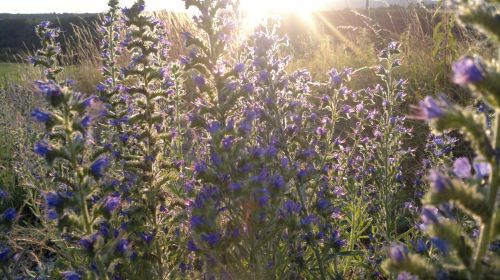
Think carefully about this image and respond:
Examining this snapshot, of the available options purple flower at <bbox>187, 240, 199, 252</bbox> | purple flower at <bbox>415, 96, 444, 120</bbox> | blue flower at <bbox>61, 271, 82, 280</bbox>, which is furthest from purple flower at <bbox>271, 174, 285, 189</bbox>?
purple flower at <bbox>415, 96, 444, 120</bbox>

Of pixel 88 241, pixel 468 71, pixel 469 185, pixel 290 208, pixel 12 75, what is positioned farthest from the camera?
pixel 12 75

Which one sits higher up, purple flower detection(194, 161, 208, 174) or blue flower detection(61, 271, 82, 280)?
purple flower detection(194, 161, 208, 174)

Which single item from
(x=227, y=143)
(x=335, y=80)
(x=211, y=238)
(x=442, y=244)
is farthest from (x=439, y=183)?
(x=335, y=80)

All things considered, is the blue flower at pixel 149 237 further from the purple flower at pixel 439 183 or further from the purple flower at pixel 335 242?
the purple flower at pixel 439 183

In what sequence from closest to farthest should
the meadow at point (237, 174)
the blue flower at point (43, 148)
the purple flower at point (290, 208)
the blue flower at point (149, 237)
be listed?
1. the meadow at point (237, 174)
2. the blue flower at point (43, 148)
3. the purple flower at point (290, 208)
4. the blue flower at point (149, 237)

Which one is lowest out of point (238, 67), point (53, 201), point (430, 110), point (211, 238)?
point (211, 238)

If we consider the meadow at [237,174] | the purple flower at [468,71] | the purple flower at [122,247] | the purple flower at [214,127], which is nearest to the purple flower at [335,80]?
the meadow at [237,174]

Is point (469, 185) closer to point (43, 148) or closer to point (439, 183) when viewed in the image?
point (439, 183)

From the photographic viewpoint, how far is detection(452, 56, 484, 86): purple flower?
130 cm

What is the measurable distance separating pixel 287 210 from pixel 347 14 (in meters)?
28.0

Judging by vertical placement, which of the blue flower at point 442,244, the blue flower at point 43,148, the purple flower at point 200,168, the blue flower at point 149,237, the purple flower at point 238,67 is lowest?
the blue flower at point 149,237

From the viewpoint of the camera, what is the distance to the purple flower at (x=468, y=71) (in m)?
1.30

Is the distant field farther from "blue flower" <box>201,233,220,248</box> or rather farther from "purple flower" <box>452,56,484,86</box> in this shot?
"purple flower" <box>452,56,484,86</box>

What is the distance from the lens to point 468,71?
131 cm
